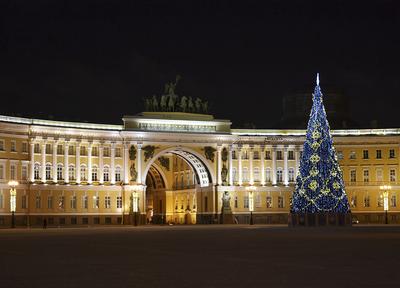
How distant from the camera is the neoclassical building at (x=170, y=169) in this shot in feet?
351

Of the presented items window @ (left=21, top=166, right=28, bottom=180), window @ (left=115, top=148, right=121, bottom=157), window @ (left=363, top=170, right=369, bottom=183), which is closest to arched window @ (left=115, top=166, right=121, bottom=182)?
window @ (left=115, top=148, right=121, bottom=157)

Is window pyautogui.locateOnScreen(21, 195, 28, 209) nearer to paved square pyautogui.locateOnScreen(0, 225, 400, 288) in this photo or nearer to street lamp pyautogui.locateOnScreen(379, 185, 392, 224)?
street lamp pyautogui.locateOnScreen(379, 185, 392, 224)

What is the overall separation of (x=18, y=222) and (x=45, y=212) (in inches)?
170

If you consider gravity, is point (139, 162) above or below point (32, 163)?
above

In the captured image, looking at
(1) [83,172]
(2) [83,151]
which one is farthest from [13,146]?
(1) [83,172]

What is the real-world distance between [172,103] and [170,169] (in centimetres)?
1463

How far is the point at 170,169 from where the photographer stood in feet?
425

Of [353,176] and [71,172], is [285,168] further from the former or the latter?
[71,172]

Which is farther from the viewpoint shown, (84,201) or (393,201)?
(393,201)

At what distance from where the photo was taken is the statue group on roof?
387ft

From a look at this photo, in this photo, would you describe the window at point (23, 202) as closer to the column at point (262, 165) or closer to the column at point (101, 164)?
the column at point (101, 164)

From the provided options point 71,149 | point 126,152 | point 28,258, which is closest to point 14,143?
point 71,149

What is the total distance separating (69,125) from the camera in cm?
11138

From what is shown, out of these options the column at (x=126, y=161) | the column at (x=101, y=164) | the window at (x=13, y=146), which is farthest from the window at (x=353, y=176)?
the window at (x=13, y=146)
